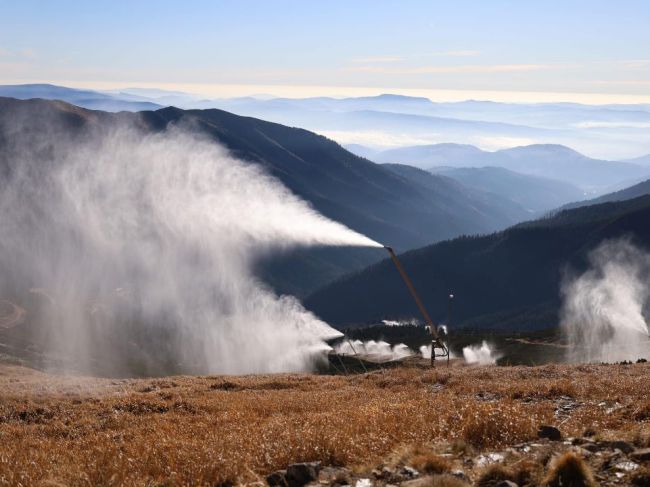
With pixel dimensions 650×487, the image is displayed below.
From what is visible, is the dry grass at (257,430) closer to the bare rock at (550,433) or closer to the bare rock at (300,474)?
the bare rock at (550,433)

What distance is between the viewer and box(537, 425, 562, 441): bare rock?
47.6 feet

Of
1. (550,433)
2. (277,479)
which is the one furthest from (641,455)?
(277,479)

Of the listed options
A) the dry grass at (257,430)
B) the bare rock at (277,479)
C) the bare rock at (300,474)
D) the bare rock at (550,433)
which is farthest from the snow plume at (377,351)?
the bare rock at (300,474)

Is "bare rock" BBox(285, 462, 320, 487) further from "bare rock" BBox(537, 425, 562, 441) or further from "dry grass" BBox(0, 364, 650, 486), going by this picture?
"bare rock" BBox(537, 425, 562, 441)

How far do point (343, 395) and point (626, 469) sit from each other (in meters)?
19.8

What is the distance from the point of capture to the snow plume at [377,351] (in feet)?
440

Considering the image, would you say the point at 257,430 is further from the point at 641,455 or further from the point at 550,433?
the point at 641,455

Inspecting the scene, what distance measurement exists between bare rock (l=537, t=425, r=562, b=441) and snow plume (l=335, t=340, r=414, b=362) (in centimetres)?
10933

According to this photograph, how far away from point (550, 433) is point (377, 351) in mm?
145244

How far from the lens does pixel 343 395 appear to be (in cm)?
3056

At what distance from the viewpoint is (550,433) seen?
14.6 m

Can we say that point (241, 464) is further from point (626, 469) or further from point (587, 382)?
point (587, 382)

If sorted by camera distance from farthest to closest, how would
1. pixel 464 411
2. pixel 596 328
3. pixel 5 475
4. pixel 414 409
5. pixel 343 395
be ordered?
1. pixel 596 328
2. pixel 343 395
3. pixel 414 409
4. pixel 464 411
5. pixel 5 475

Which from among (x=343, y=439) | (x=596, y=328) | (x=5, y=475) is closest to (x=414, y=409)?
(x=343, y=439)
